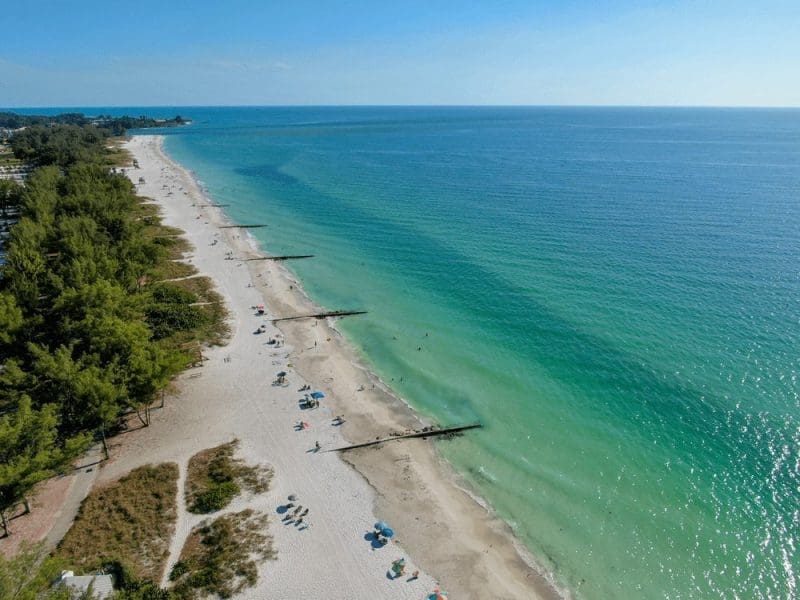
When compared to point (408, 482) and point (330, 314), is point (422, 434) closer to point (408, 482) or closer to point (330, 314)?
point (408, 482)

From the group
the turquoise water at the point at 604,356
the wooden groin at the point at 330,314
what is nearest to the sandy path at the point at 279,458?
the wooden groin at the point at 330,314

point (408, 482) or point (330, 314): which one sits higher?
point (330, 314)

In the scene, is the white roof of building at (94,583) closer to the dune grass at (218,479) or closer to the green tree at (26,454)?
the green tree at (26,454)

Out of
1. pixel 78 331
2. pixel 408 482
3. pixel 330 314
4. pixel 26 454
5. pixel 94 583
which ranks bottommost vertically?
pixel 408 482

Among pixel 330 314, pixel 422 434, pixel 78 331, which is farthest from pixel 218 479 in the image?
pixel 330 314

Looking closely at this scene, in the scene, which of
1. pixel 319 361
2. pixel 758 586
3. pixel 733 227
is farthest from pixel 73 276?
pixel 733 227
